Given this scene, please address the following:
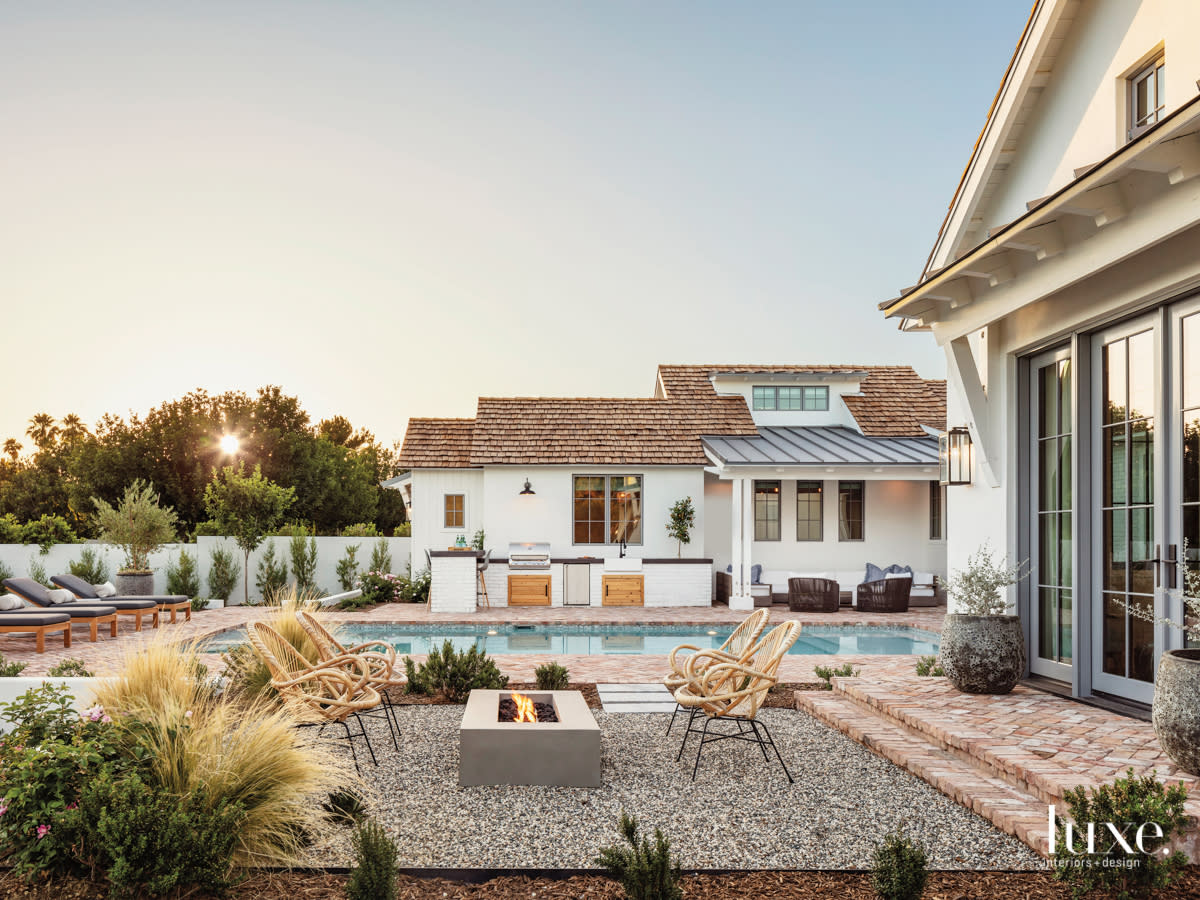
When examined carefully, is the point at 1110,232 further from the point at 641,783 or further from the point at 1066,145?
the point at 641,783

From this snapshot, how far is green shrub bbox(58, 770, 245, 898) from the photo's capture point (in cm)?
331

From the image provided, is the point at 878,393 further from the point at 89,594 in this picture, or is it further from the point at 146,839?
the point at 146,839

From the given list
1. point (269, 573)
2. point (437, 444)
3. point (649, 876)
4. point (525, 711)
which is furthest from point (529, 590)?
point (649, 876)

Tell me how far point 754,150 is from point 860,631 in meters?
8.58

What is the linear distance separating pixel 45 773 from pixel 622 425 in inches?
621

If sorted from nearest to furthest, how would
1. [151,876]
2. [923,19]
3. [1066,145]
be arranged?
[151,876] → [1066,145] → [923,19]

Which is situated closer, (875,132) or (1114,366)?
(1114,366)

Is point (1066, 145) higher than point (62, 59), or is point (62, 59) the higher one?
point (62, 59)

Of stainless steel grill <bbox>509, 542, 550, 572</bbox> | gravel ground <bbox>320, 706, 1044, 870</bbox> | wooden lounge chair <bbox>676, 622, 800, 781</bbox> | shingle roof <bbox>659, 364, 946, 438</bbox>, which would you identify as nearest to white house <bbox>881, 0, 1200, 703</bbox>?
gravel ground <bbox>320, 706, 1044, 870</bbox>

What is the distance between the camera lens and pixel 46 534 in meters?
19.1

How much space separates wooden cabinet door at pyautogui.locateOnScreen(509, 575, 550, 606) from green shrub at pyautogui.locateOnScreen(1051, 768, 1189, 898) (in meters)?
13.6

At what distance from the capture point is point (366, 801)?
4867mm

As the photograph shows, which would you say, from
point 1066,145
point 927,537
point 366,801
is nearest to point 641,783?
point 366,801

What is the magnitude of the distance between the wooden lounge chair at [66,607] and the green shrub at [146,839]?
981 centimetres
